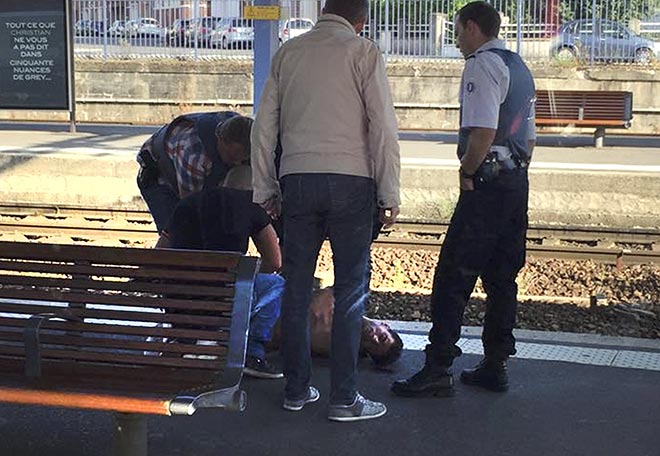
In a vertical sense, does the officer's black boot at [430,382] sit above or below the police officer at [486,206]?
below

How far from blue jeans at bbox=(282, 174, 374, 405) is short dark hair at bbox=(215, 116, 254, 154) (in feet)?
1.59

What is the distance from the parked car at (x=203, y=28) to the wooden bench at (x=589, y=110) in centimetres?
654

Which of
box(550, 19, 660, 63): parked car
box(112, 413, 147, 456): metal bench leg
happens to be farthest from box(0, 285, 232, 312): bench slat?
box(550, 19, 660, 63): parked car

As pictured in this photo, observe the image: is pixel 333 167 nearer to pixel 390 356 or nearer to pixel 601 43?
pixel 390 356

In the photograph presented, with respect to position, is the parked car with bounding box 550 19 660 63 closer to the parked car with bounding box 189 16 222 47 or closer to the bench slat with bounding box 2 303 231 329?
the parked car with bounding box 189 16 222 47

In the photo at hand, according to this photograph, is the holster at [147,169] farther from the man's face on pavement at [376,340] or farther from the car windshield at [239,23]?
the car windshield at [239,23]

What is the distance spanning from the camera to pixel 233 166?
4.96 meters

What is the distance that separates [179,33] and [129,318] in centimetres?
1671

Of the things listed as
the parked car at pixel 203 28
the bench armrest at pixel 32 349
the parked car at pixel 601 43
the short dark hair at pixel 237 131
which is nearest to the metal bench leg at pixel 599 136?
the parked car at pixel 601 43

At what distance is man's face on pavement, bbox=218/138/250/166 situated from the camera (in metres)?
4.86

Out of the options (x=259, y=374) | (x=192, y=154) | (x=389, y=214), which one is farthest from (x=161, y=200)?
(x=389, y=214)

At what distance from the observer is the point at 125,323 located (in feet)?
12.5

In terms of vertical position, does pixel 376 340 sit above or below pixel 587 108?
below

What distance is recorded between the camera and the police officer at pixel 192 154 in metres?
4.86
